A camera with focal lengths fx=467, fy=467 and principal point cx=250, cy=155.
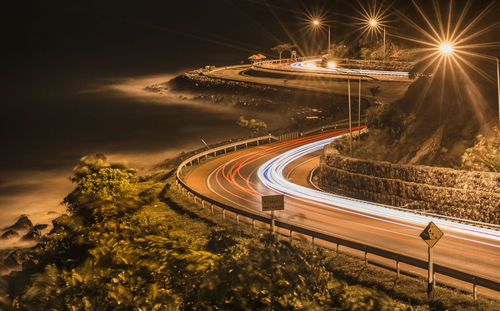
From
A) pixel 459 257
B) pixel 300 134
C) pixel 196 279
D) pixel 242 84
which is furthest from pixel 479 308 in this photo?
pixel 242 84

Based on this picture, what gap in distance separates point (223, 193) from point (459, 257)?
2005cm

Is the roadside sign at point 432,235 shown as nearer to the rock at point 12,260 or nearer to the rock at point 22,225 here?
the rock at point 12,260

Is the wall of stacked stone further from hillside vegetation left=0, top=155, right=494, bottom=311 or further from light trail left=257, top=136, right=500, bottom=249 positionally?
hillside vegetation left=0, top=155, right=494, bottom=311

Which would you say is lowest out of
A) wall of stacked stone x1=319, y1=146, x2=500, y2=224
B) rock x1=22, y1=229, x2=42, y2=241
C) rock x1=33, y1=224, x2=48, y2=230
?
rock x1=22, y1=229, x2=42, y2=241

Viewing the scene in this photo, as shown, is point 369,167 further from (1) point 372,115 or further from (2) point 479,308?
(2) point 479,308

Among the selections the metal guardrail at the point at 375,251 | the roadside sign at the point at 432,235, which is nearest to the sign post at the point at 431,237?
the roadside sign at the point at 432,235

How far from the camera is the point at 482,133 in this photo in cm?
3181

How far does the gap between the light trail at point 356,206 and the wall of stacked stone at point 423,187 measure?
106cm

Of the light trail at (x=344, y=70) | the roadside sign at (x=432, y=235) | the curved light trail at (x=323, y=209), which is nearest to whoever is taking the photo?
the roadside sign at (x=432, y=235)

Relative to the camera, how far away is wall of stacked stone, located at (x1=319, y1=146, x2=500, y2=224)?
25.9 metres

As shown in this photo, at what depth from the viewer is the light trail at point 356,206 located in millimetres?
25078

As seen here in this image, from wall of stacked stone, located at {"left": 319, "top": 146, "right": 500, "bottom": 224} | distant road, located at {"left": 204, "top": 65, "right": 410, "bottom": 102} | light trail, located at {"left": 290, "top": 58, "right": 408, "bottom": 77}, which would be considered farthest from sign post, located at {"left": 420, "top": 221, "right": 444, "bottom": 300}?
light trail, located at {"left": 290, "top": 58, "right": 408, "bottom": 77}

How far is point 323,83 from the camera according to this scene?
82438 millimetres

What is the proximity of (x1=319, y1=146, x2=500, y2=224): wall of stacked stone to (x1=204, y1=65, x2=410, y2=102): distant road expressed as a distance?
32955 mm
